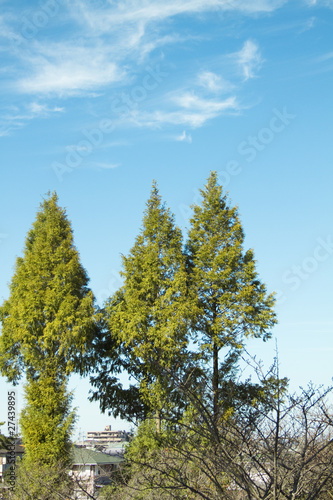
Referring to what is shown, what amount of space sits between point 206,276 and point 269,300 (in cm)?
261

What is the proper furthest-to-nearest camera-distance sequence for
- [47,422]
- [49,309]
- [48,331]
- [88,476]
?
[49,309] < [48,331] < [47,422] < [88,476]

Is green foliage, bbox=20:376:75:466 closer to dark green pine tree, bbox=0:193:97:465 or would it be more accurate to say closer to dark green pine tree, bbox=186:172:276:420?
dark green pine tree, bbox=0:193:97:465

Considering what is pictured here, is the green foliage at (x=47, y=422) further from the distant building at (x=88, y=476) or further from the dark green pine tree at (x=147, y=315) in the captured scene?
the dark green pine tree at (x=147, y=315)

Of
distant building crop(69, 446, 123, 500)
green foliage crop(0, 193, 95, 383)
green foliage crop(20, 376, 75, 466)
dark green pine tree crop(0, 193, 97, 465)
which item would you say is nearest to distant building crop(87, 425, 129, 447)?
distant building crop(69, 446, 123, 500)

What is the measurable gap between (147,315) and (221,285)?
3.20 meters

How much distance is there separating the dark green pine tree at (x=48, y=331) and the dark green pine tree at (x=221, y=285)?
14.4 ft

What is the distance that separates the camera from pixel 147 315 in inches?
747

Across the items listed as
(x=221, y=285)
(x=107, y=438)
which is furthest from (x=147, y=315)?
(x=107, y=438)

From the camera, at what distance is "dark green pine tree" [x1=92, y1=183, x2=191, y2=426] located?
18312 millimetres

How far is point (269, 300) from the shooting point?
64.7 feet

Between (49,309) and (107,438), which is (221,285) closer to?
(49,309)

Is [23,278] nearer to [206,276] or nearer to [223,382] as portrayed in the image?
[206,276]

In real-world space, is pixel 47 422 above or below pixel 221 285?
below

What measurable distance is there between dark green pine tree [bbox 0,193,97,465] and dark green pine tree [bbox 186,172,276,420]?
4386 millimetres
